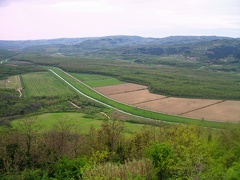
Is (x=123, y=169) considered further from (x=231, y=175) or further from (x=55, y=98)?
(x=55, y=98)

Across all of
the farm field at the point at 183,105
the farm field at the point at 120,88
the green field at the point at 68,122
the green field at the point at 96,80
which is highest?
the green field at the point at 96,80

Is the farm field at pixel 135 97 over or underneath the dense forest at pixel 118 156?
underneath

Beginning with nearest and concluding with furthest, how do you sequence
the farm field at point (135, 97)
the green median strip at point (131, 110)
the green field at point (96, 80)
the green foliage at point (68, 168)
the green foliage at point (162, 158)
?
the green foliage at point (68, 168) < the green foliage at point (162, 158) < the green median strip at point (131, 110) < the farm field at point (135, 97) < the green field at point (96, 80)

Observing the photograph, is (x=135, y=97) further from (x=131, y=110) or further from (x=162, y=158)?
(x=162, y=158)

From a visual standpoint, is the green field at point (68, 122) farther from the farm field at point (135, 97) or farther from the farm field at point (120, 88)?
the farm field at point (120, 88)

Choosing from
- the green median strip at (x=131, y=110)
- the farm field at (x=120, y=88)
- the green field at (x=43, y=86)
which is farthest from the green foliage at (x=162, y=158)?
the green field at (x=43, y=86)

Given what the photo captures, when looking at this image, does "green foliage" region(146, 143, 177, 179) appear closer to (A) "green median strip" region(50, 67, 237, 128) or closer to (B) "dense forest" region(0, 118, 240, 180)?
(B) "dense forest" region(0, 118, 240, 180)
